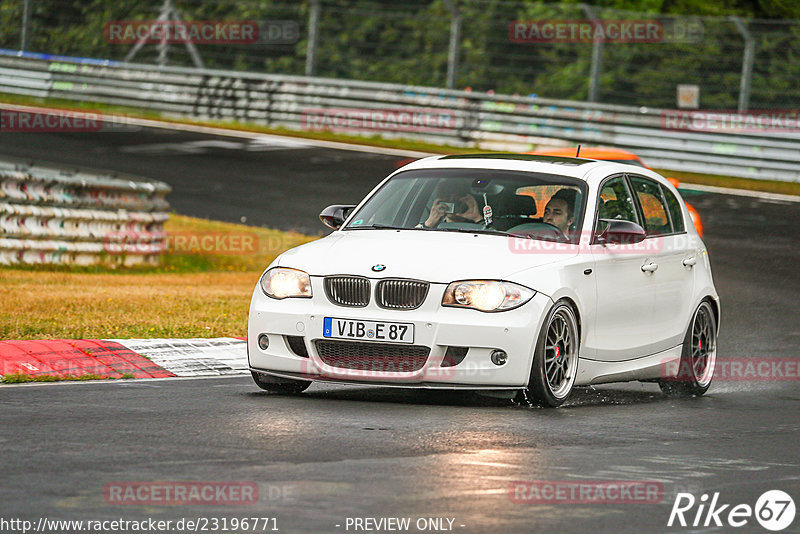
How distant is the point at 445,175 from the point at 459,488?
163 inches

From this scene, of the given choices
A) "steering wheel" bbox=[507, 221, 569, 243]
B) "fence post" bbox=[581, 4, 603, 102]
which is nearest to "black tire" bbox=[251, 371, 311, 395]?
"steering wheel" bbox=[507, 221, 569, 243]

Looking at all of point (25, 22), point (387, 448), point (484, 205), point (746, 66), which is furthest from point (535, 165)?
point (25, 22)

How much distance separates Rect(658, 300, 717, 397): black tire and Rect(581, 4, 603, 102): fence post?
61.5 feet

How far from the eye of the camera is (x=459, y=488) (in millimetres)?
6746

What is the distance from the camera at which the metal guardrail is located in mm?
27734

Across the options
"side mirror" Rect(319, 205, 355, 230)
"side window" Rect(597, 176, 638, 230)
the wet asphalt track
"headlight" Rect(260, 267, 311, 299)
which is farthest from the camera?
"side mirror" Rect(319, 205, 355, 230)

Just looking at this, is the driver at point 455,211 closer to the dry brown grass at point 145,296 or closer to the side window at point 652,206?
the side window at point 652,206

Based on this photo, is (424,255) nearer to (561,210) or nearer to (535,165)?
(561,210)

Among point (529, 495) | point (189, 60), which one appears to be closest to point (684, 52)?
point (189, 60)

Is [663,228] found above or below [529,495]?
above

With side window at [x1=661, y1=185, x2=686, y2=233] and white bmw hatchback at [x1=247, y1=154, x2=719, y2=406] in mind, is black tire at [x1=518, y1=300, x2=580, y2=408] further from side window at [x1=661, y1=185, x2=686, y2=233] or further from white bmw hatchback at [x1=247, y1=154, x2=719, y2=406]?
side window at [x1=661, y1=185, x2=686, y2=233]

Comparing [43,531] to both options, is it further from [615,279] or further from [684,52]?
[684,52]

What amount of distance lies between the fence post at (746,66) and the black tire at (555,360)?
19590 mm

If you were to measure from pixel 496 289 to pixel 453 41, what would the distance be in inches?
897
